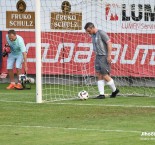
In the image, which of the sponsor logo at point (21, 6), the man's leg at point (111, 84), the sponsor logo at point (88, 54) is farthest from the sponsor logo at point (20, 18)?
the man's leg at point (111, 84)

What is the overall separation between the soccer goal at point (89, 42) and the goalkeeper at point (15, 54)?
0.75 m

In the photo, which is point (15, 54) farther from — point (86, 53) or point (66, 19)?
point (86, 53)

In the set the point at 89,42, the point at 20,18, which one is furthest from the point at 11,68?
the point at 89,42

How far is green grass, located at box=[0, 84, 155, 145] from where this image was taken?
14188 millimetres

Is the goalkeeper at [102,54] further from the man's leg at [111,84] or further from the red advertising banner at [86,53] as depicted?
the red advertising banner at [86,53]

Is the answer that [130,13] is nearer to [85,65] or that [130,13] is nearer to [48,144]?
[85,65]

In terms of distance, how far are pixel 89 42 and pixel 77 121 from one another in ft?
30.0

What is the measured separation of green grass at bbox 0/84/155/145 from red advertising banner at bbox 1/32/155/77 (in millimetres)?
3469

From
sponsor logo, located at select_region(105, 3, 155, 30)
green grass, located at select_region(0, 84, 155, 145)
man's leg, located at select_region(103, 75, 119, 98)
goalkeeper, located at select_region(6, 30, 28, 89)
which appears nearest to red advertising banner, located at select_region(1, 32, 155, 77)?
sponsor logo, located at select_region(105, 3, 155, 30)

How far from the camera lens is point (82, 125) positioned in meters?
16.1

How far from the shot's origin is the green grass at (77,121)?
559 inches

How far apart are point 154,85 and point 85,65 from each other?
2.29 meters

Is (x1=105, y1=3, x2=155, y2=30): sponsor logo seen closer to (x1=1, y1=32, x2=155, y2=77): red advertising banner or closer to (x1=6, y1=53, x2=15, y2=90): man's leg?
(x1=1, y1=32, x2=155, y2=77): red advertising banner

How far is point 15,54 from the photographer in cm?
2530
